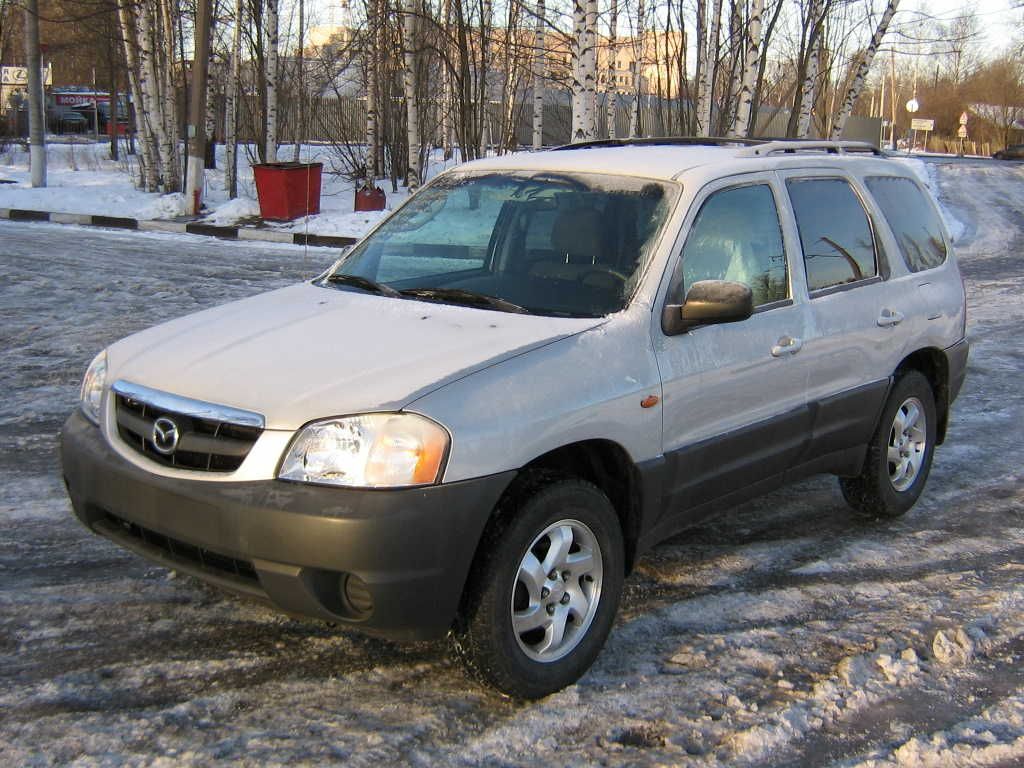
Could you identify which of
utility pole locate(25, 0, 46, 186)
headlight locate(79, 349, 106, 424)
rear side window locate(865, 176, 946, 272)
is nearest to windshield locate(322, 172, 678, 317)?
headlight locate(79, 349, 106, 424)

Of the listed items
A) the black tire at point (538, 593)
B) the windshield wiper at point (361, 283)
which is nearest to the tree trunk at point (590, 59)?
Result: the windshield wiper at point (361, 283)

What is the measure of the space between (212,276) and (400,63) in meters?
12.4

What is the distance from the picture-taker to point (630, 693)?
3430mm

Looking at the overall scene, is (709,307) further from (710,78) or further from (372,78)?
(710,78)

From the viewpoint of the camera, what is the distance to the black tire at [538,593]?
3160mm

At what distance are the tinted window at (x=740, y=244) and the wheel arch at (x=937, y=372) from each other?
1.25m

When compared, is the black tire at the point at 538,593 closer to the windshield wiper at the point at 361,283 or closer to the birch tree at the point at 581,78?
the windshield wiper at the point at 361,283

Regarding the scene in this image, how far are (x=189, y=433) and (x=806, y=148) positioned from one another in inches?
125

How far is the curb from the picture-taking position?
17.4 meters

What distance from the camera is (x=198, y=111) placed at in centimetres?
1820

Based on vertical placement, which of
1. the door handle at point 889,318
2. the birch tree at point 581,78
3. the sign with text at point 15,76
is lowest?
the door handle at point 889,318

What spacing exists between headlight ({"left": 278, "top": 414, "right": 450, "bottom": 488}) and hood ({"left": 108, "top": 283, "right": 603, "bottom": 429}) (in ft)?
0.15

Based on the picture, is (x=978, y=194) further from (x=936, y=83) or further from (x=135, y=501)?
(x=936, y=83)

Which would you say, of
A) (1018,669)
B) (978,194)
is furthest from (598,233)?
(978,194)
